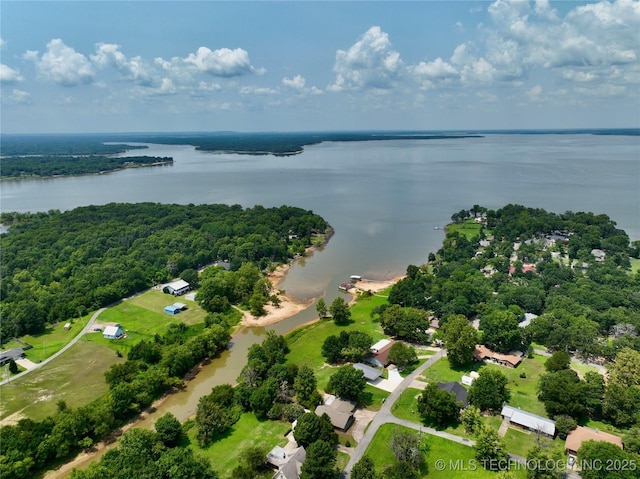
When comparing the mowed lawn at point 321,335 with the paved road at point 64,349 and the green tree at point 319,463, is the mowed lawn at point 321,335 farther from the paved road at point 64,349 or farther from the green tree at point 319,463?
the paved road at point 64,349

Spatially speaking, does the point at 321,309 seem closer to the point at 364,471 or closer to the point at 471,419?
the point at 471,419

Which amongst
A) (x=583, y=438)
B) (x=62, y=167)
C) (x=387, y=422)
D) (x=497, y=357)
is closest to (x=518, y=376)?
(x=497, y=357)

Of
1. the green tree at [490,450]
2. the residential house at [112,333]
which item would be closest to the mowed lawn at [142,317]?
the residential house at [112,333]

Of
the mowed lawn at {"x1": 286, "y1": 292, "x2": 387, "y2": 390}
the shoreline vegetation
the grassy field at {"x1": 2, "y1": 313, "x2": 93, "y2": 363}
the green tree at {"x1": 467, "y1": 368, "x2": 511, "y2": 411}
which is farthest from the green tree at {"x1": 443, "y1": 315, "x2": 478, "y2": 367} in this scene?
the shoreline vegetation

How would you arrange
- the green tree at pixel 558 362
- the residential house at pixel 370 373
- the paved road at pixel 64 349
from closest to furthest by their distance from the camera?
the green tree at pixel 558 362, the residential house at pixel 370 373, the paved road at pixel 64 349

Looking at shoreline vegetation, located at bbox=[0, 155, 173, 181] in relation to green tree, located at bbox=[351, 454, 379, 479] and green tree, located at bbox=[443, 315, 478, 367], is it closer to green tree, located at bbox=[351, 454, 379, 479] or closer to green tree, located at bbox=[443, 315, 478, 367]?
green tree, located at bbox=[443, 315, 478, 367]

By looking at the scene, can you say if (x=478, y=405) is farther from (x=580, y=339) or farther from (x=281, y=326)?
(x=281, y=326)
